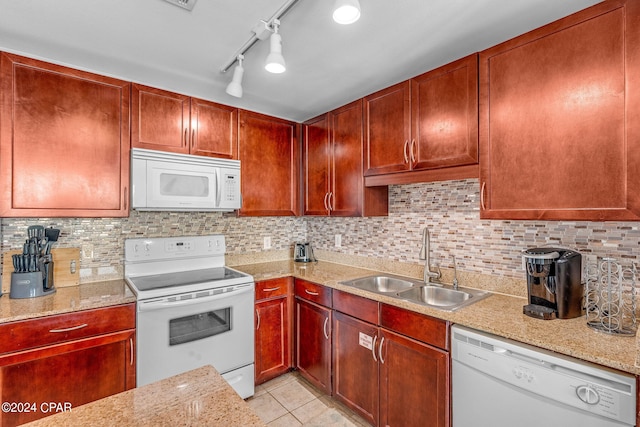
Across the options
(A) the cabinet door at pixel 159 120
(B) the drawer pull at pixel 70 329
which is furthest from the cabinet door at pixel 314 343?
(A) the cabinet door at pixel 159 120

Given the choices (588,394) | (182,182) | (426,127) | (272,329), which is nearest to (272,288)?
(272,329)

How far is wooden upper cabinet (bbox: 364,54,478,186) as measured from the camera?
5.64 feet

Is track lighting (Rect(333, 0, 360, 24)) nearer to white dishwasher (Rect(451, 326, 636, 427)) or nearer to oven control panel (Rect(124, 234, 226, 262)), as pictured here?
white dishwasher (Rect(451, 326, 636, 427))

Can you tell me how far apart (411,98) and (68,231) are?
95.8 inches

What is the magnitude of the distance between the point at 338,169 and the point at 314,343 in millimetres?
1372

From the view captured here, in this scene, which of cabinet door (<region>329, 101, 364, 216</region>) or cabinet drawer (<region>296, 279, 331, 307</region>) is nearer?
cabinet drawer (<region>296, 279, 331, 307</region>)

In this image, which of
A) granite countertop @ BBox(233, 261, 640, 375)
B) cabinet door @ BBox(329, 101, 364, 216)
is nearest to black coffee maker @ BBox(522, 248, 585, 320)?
granite countertop @ BBox(233, 261, 640, 375)

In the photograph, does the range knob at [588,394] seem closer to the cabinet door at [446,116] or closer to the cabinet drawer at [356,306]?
the cabinet drawer at [356,306]

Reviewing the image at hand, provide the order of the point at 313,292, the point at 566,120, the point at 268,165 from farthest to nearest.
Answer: the point at 268,165 → the point at 313,292 → the point at 566,120

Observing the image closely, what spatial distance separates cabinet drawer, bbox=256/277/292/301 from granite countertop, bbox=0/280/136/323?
0.84 m

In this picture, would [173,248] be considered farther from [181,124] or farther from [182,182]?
[181,124]

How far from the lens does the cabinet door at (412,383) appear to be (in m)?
1.57

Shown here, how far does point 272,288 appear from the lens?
2.46 metres

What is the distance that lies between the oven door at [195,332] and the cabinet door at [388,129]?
1307mm
